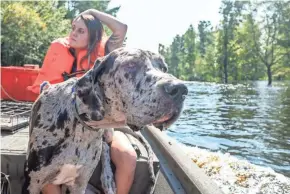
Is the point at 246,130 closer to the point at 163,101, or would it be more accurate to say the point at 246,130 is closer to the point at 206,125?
the point at 206,125

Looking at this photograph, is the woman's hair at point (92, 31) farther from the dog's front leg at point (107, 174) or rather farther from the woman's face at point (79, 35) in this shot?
the dog's front leg at point (107, 174)

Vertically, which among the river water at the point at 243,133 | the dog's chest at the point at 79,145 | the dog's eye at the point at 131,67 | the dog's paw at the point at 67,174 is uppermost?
the dog's eye at the point at 131,67

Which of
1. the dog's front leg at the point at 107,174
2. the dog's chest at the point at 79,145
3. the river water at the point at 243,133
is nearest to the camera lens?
the dog's chest at the point at 79,145

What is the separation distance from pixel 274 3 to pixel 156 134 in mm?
47691

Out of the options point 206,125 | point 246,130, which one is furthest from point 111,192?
point 206,125

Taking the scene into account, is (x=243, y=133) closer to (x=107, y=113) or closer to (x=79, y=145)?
(x=79, y=145)

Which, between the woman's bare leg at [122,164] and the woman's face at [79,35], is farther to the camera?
the woman's face at [79,35]

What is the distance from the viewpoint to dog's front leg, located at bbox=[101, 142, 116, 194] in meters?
2.86

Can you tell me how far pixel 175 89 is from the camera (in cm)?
Result: 179

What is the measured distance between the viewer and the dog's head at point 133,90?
183 centimetres

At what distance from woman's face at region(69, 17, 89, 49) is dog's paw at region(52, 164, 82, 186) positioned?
127 centimetres


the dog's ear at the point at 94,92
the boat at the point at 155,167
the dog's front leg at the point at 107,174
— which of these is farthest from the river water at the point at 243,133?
the dog's ear at the point at 94,92

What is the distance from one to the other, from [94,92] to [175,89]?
0.55 meters

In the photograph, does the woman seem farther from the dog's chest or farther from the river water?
the river water
